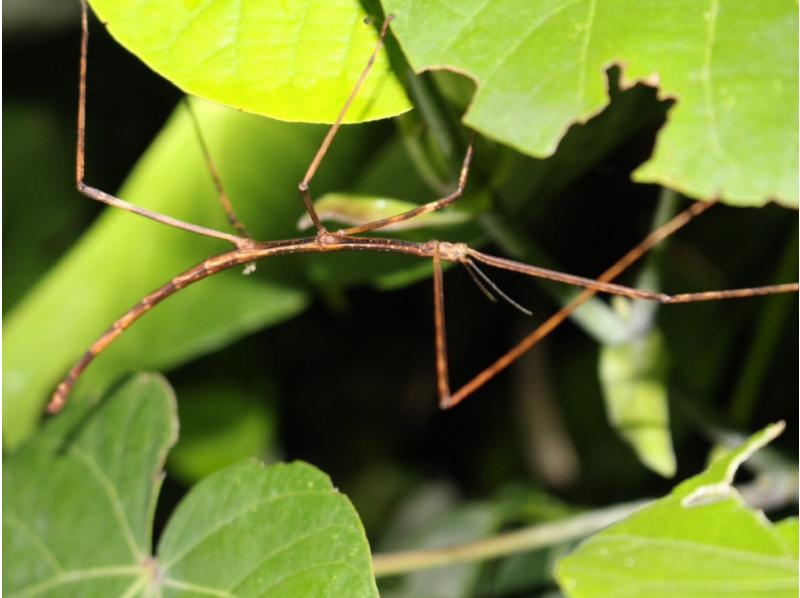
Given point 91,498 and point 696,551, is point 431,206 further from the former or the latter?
point 91,498

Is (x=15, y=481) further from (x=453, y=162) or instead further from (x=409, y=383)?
(x=409, y=383)

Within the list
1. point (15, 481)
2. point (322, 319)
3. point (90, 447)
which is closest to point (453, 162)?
point (90, 447)

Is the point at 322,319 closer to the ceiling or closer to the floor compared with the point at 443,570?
closer to the ceiling

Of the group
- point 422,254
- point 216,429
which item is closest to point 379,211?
point 422,254

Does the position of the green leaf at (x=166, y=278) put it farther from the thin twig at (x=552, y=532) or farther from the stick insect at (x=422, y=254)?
the thin twig at (x=552, y=532)

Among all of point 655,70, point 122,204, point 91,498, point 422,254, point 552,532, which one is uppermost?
point 655,70

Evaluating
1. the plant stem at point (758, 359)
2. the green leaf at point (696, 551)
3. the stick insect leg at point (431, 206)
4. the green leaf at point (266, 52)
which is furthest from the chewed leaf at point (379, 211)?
the plant stem at point (758, 359)
